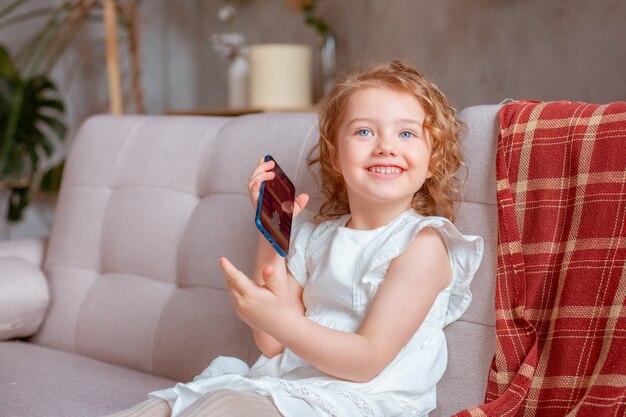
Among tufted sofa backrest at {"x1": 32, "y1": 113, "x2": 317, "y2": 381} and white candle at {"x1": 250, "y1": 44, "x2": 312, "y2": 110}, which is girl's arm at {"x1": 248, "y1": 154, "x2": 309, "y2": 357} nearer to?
tufted sofa backrest at {"x1": 32, "y1": 113, "x2": 317, "y2": 381}

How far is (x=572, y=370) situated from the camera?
1.22m

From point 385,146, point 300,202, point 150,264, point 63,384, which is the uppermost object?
point 385,146

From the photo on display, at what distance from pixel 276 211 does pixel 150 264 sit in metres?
0.72

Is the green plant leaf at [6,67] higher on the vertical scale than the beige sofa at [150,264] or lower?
higher

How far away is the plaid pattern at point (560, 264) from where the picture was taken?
3.94 ft

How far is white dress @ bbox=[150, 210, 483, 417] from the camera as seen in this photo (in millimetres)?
1196

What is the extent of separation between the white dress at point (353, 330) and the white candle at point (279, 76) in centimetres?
165

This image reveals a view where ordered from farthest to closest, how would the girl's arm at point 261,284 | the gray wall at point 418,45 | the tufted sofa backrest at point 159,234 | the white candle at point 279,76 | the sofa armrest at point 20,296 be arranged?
the white candle at point 279,76
the gray wall at point 418,45
the sofa armrest at point 20,296
the tufted sofa backrest at point 159,234
the girl's arm at point 261,284

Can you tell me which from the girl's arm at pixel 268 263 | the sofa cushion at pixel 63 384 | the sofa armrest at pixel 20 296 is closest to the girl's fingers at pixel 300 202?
the girl's arm at pixel 268 263

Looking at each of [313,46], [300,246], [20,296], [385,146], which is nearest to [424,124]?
[385,146]

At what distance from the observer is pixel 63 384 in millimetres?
1553

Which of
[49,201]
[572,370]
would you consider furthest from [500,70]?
[49,201]

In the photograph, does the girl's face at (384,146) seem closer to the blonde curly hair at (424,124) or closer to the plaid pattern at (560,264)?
the blonde curly hair at (424,124)

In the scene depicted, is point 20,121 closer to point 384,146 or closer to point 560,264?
point 384,146
